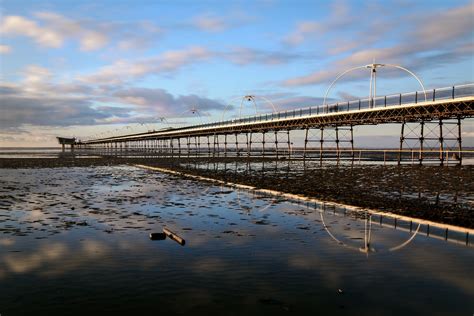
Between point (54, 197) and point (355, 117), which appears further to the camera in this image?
point (355, 117)

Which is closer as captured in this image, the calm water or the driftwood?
the calm water

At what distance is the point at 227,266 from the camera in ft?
27.0

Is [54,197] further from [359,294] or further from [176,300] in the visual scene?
[359,294]

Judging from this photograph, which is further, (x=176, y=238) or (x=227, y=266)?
(x=176, y=238)

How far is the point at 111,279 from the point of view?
7.35m

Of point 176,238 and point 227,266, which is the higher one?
point 176,238

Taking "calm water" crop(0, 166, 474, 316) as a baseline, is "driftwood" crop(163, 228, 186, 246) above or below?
above

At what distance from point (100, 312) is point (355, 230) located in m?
8.16

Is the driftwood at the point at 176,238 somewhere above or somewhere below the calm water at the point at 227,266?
above

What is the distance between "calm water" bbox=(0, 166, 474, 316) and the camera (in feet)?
20.5

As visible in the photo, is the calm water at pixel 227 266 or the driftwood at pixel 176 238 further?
the driftwood at pixel 176 238

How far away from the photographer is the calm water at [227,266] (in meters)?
6.25

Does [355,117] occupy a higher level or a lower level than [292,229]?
higher

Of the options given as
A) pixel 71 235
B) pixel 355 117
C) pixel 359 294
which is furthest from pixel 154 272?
pixel 355 117
